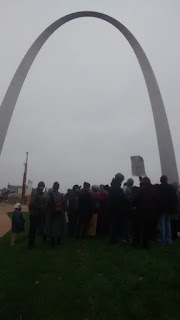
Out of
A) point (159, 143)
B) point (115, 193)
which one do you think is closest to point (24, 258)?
point (115, 193)

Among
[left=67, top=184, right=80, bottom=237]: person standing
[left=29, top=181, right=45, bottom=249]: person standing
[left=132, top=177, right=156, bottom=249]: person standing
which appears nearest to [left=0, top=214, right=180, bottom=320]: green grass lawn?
[left=132, top=177, right=156, bottom=249]: person standing

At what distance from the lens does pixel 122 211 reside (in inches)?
386

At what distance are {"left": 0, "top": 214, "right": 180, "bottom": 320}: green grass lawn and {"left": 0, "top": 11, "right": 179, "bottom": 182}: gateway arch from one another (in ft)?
46.4

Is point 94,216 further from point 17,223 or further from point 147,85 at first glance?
point 147,85

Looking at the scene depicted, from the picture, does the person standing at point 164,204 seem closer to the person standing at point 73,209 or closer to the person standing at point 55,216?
the person standing at point 55,216

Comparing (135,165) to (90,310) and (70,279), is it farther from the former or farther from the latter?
(90,310)

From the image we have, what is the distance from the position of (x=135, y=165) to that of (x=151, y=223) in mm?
2514

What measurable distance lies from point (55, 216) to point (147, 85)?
55.6 ft

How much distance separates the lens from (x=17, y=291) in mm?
5441

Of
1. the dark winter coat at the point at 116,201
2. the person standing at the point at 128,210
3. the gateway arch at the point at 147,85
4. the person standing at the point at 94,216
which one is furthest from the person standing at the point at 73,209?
the gateway arch at the point at 147,85

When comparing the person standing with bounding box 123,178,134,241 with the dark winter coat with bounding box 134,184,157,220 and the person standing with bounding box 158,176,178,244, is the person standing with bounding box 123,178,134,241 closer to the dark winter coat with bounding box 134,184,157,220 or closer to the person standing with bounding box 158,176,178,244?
the dark winter coat with bounding box 134,184,157,220

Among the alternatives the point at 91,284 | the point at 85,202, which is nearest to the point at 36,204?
the point at 85,202

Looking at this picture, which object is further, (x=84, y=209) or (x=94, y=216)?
(x=94, y=216)

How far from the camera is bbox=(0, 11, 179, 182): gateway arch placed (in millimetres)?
22727
